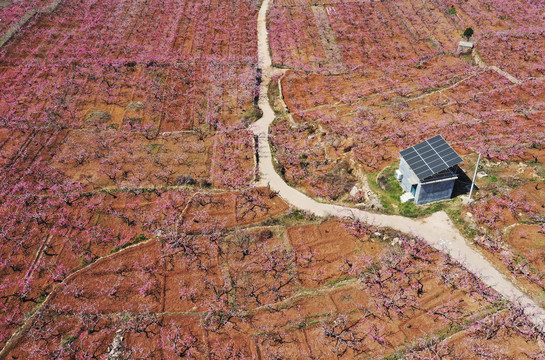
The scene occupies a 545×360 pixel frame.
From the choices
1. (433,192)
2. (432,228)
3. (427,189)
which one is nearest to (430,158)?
(427,189)

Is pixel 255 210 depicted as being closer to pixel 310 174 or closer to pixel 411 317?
pixel 310 174

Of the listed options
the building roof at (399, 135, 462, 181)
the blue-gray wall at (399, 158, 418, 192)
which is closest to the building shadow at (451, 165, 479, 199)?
the building roof at (399, 135, 462, 181)

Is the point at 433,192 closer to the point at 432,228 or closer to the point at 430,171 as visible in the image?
the point at 430,171

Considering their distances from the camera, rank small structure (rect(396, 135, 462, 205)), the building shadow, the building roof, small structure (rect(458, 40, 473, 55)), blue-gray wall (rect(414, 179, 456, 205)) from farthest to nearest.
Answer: small structure (rect(458, 40, 473, 55)), the building shadow, blue-gray wall (rect(414, 179, 456, 205)), small structure (rect(396, 135, 462, 205)), the building roof

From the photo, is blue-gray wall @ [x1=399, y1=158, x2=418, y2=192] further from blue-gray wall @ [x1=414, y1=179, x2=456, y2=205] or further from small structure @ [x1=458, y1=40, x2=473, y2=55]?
small structure @ [x1=458, y1=40, x2=473, y2=55]

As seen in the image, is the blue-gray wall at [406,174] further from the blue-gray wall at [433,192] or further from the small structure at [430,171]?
the blue-gray wall at [433,192]

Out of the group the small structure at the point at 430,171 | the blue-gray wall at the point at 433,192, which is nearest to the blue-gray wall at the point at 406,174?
the small structure at the point at 430,171

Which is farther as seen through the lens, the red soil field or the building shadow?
the building shadow
